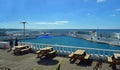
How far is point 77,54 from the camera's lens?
8.13 m

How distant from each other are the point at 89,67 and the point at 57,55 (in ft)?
11.7

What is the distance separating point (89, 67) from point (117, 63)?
1.49 m

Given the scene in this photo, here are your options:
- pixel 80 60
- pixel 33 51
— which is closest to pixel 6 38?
pixel 33 51

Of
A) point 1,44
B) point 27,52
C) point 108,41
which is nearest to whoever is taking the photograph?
point 27,52

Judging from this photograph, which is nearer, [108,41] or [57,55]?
[57,55]

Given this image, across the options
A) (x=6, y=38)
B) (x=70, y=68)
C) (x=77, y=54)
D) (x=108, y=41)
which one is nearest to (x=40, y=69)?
(x=70, y=68)

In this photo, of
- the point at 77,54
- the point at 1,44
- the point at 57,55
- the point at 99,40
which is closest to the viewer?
the point at 77,54

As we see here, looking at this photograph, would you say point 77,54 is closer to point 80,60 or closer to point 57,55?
point 80,60

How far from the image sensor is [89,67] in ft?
23.5

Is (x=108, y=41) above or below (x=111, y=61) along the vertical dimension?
below

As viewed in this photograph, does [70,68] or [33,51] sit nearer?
[70,68]

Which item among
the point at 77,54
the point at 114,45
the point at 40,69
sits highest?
the point at 77,54

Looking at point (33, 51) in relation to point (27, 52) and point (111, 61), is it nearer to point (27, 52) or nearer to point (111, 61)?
point (27, 52)

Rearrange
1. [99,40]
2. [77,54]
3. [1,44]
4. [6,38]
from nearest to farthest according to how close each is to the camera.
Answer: [77,54] → [1,44] → [6,38] → [99,40]
